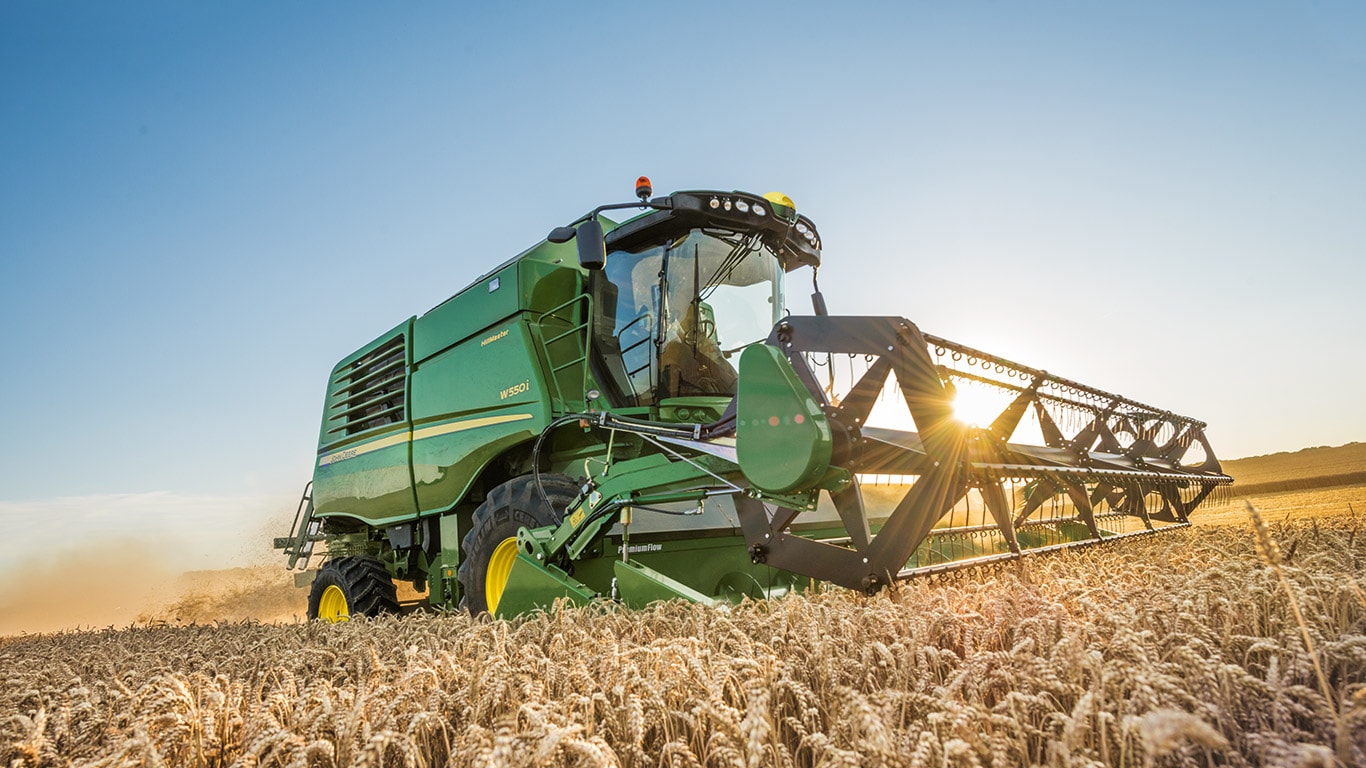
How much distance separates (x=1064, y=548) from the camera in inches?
179

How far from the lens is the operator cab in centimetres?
507

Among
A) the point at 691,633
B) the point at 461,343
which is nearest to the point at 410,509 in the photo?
the point at 461,343

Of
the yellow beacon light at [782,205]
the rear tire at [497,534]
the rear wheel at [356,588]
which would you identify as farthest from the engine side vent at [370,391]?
the yellow beacon light at [782,205]

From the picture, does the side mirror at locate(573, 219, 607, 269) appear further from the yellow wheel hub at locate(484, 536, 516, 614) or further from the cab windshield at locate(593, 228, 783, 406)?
the yellow wheel hub at locate(484, 536, 516, 614)

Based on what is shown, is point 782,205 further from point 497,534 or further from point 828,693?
point 828,693

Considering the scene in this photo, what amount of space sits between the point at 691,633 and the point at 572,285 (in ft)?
11.6

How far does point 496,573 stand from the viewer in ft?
16.3

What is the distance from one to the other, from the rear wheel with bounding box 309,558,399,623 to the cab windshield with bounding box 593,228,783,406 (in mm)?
3047

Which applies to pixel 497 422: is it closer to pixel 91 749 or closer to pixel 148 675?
pixel 148 675

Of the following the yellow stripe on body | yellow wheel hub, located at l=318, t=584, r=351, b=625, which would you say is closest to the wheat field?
the yellow stripe on body

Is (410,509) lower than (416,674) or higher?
higher

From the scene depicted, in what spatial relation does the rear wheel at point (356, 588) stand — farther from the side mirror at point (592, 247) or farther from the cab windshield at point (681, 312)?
the side mirror at point (592, 247)

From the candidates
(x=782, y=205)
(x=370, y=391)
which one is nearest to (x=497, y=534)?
(x=782, y=205)

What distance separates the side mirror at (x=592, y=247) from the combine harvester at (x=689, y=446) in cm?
Result: 1
